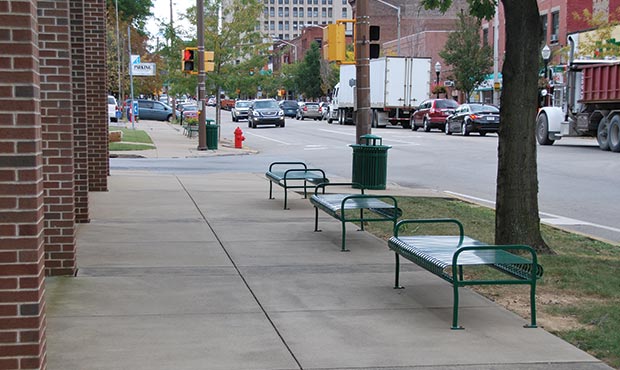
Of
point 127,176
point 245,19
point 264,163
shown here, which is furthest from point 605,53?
point 127,176

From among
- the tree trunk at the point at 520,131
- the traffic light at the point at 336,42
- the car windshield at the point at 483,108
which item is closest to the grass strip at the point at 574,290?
the tree trunk at the point at 520,131

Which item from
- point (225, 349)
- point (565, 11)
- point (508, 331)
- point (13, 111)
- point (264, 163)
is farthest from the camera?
point (565, 11)

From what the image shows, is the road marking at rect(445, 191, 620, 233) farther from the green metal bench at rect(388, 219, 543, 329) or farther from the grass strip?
the green metal bench at rect(388, 219, 543, 329)

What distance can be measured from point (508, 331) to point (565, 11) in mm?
47144

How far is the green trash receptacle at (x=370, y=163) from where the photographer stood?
52.5 feet

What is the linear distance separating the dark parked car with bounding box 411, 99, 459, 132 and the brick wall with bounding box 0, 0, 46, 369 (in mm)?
40297

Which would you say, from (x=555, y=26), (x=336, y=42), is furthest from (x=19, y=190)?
(x=555, y=26)

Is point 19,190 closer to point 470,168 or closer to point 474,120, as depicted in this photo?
point 470,168

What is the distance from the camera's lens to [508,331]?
245 inches

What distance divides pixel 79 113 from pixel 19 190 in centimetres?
647

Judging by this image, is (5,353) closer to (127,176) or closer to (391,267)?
(391,267)

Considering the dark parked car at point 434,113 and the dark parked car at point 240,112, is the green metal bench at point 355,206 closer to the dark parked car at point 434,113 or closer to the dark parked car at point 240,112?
the dark parked car at point 434,113

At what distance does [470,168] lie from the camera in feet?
71.9

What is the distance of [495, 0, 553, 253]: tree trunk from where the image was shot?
356 inches
